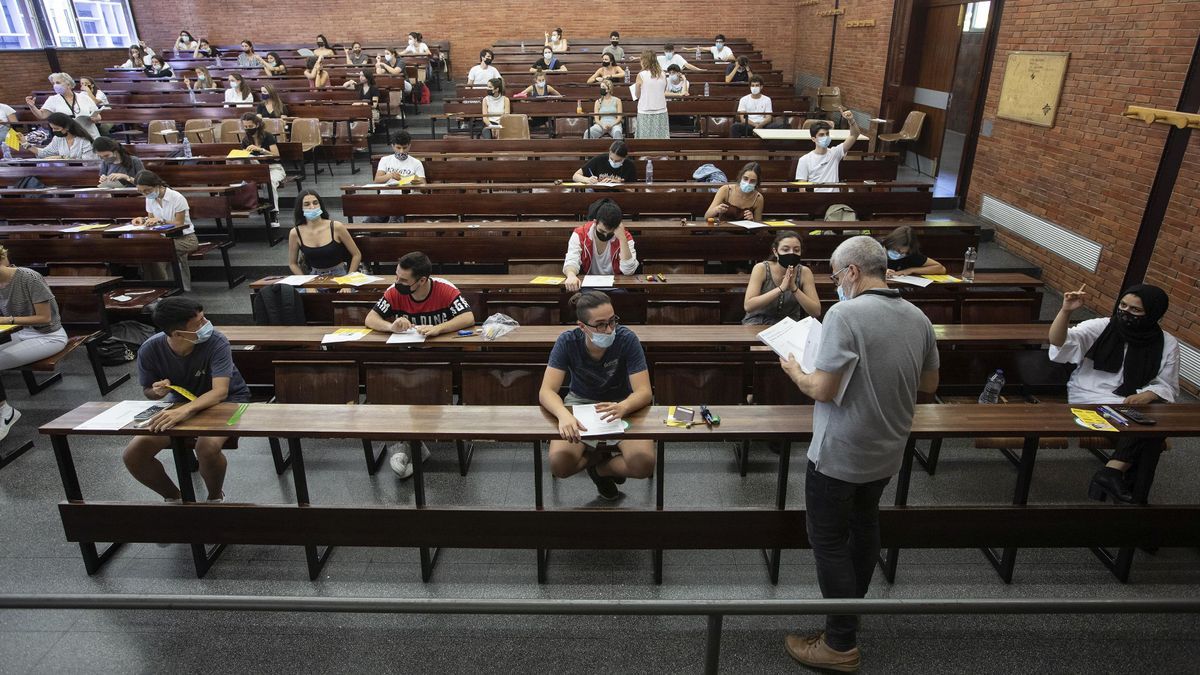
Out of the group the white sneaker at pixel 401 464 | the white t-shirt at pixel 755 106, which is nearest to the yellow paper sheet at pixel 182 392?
the white sneaker at pixel 401 464

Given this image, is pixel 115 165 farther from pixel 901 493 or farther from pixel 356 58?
pixel 901 493

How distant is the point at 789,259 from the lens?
4.29m

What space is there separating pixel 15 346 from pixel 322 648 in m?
3.54

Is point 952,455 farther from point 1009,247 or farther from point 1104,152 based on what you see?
point 1009,247

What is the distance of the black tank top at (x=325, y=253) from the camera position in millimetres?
5434

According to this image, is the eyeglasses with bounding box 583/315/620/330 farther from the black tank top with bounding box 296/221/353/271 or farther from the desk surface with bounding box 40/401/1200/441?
the black tank top with bounding box 296/221/353/271

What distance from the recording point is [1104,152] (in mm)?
5809

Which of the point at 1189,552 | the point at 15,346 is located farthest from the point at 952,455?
the point at 15,346

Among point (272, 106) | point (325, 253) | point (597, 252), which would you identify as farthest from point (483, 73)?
point (597, 252)

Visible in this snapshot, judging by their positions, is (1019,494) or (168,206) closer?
(1019,494)

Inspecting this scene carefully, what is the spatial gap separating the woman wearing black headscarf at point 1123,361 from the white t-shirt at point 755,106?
7382 millimetres

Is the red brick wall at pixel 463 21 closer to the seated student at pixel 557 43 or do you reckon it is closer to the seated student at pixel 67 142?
the seated student at pixel 557 43

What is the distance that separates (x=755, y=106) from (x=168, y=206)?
26.2ft

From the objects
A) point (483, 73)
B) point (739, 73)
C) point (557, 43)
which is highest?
point (557, 43)
